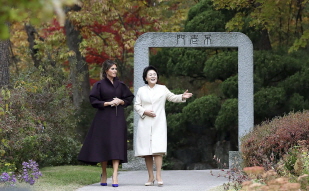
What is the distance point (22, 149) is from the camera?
10.4 meters

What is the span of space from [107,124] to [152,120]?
0.67 meters

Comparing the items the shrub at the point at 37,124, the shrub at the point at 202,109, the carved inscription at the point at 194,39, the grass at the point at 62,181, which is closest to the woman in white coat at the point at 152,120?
the grass at the point at 62,181

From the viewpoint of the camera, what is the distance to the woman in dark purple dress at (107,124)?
28.9 feet

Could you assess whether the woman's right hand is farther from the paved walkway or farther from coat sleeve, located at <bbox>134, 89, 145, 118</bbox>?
the paved walkway

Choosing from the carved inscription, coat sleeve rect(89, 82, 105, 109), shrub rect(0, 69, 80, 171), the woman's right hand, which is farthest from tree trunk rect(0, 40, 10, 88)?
the woman's right hand

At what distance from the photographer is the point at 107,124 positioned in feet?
29.1

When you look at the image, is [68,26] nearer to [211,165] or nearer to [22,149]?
[211,165]

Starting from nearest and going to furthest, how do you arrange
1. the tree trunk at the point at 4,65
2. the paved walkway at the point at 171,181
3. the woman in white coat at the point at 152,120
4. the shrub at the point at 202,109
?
the paved walkway at the point at 171,181
the woman in white coat at the point at 152,120
the tree trunk at the point at 4,65
the shrub at the point at 202,109

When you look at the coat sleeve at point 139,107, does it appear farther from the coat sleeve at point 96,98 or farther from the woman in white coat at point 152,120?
the coat sleeve at point 96,98

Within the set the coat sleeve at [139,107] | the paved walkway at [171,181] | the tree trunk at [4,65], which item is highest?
the tree trunk at [4,65]

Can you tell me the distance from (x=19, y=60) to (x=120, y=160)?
63.5ft

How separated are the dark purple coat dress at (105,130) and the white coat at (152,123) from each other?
0.25 m

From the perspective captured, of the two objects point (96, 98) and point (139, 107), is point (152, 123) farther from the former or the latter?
point (96, 98)

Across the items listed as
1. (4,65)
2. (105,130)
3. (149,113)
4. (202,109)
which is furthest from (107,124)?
(202,109)
